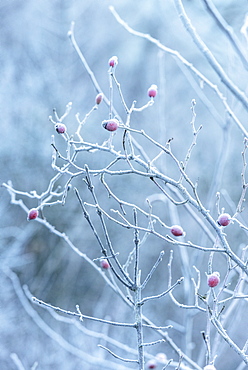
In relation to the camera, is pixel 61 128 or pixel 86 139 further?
pixel 86 139

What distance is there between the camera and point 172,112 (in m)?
5.16

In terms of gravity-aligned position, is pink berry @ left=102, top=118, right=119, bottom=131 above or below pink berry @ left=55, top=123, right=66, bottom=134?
above

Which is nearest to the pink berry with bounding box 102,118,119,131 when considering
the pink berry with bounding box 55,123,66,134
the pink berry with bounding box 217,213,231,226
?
the pink berry with bounding box 55,123,66,134

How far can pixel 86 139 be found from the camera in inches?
180

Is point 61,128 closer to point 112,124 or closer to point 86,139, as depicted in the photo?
point 112,124

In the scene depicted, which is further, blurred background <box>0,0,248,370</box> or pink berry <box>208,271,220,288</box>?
blurred background <box>0,0,248,370</box>

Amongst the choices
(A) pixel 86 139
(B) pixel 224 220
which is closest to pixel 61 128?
(B) pixel 224 220

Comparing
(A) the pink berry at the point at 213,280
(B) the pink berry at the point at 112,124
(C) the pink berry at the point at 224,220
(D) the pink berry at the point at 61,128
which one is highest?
(B) the pink berry at the point at 112,124

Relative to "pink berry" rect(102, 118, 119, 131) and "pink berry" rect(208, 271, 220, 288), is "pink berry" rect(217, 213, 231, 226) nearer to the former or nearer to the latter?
"pink berry" rect(208, 271, 220, 288)

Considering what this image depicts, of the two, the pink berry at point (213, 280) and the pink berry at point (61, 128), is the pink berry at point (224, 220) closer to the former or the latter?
the pink berry at point (213, 280)

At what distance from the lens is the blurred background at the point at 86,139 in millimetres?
3998

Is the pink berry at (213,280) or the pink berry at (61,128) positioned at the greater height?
the pink berry at (61,128)

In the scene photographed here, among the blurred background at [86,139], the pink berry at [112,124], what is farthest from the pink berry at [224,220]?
the blurred background at [86,139]

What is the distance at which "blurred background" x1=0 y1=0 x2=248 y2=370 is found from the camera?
400 cm
